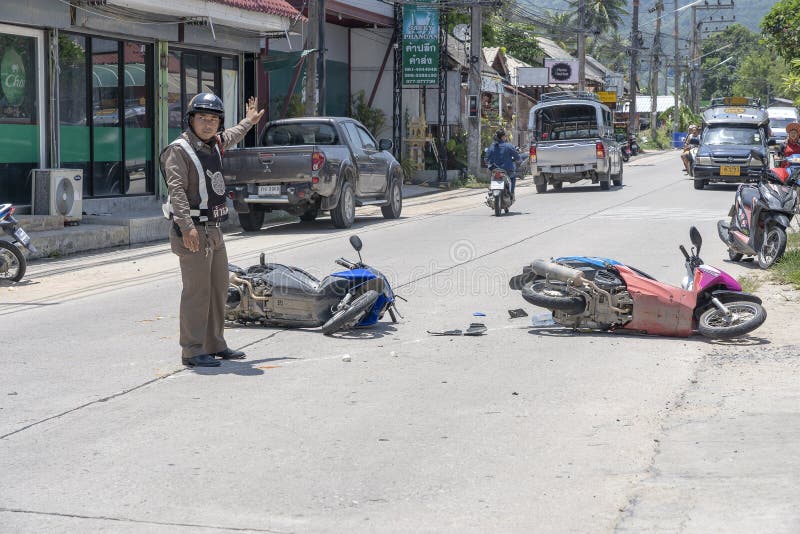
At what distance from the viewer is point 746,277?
1271cm

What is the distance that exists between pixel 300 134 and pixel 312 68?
4.85 m

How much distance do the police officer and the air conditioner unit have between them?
393 inches

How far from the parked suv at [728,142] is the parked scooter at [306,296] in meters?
20.7

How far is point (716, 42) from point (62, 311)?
130 m

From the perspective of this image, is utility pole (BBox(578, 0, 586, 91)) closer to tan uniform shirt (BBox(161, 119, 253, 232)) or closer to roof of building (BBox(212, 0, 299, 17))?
roof of building (BBox(212, 0, 299, 17))

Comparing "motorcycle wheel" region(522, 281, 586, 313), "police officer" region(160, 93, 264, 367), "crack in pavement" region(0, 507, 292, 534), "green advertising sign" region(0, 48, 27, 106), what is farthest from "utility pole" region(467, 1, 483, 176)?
"crack in pavement" region(0, 507, 292, 534)

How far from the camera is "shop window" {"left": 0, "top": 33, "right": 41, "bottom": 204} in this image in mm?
17641

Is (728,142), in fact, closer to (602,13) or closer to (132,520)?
(132,520)

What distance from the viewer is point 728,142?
31344mm

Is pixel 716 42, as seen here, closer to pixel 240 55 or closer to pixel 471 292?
pixel 240 55

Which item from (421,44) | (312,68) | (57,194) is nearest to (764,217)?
(57,194)

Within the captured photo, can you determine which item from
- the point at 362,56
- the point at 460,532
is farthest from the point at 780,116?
the point at 460,532

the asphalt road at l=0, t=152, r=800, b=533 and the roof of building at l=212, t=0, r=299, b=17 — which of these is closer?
the asphalt road at l=0, t=152, r=800, b=533

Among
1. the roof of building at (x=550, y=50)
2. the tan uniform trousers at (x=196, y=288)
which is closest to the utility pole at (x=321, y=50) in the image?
the tan uniform trousers at (x=196, y=288)
